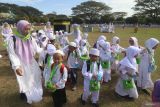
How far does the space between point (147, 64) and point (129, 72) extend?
104 cm

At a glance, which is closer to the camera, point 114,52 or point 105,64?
point 105,64

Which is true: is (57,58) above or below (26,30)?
below

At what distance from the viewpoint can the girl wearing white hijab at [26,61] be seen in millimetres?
7914

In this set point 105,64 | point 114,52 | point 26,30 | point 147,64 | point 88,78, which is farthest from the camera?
point 114,52

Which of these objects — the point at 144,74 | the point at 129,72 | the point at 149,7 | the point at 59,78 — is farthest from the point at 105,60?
the point at 149,7

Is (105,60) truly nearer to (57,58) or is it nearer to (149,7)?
(57,58)

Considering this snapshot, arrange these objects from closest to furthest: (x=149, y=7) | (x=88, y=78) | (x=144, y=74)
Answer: (x=88, y=78) < (x=144, y=74) < (x=149, y=7)

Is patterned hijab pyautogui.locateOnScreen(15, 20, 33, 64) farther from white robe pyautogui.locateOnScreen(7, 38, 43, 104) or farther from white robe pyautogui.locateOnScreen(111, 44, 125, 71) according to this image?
white robe pyautogui.locateOnScreen(111, 44, 125, 71)

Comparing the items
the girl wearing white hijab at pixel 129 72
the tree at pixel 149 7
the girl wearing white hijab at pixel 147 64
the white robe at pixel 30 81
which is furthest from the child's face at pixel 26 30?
the tree at pixel 149 7

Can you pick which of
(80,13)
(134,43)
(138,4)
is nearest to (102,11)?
(80,13)

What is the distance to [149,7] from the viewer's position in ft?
309

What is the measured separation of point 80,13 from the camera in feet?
379

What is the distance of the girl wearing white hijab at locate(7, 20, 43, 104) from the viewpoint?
7914 mm

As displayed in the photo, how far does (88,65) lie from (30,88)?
1.57 meters
